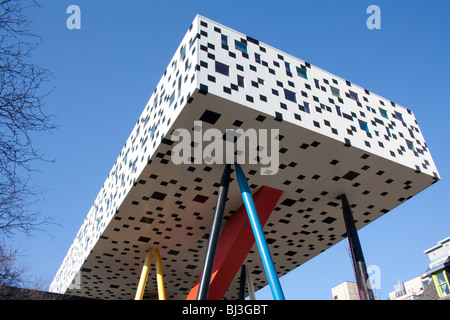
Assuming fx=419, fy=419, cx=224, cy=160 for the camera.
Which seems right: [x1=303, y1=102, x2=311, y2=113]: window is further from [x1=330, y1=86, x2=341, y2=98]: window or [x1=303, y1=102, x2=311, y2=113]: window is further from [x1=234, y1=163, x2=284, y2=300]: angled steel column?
[x1=234, y1=163, x2=284, y2=300]: angled steel column

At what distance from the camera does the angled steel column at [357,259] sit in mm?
15703

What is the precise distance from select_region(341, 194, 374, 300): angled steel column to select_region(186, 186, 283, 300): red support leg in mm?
2885

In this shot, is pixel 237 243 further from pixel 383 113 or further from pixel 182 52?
pixel 383 113

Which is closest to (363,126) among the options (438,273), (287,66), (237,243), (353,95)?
(353,95)

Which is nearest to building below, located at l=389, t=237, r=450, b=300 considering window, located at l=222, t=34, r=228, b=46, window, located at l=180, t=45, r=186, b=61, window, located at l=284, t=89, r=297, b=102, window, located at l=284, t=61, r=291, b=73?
window, located at l=284, t=89, r=297, b=102

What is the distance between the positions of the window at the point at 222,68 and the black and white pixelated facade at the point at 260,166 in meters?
0.04

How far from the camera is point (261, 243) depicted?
1399cm

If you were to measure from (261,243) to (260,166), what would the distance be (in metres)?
3.15

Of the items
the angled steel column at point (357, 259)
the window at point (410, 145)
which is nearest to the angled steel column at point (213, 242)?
the angled steel column at point (357, 259)

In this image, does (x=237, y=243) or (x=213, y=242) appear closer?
(x=213, y=242)

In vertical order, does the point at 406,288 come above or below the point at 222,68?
above

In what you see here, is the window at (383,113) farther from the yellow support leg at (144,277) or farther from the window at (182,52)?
the yellow support leg at (144,277)

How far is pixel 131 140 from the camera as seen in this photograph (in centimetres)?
1962
